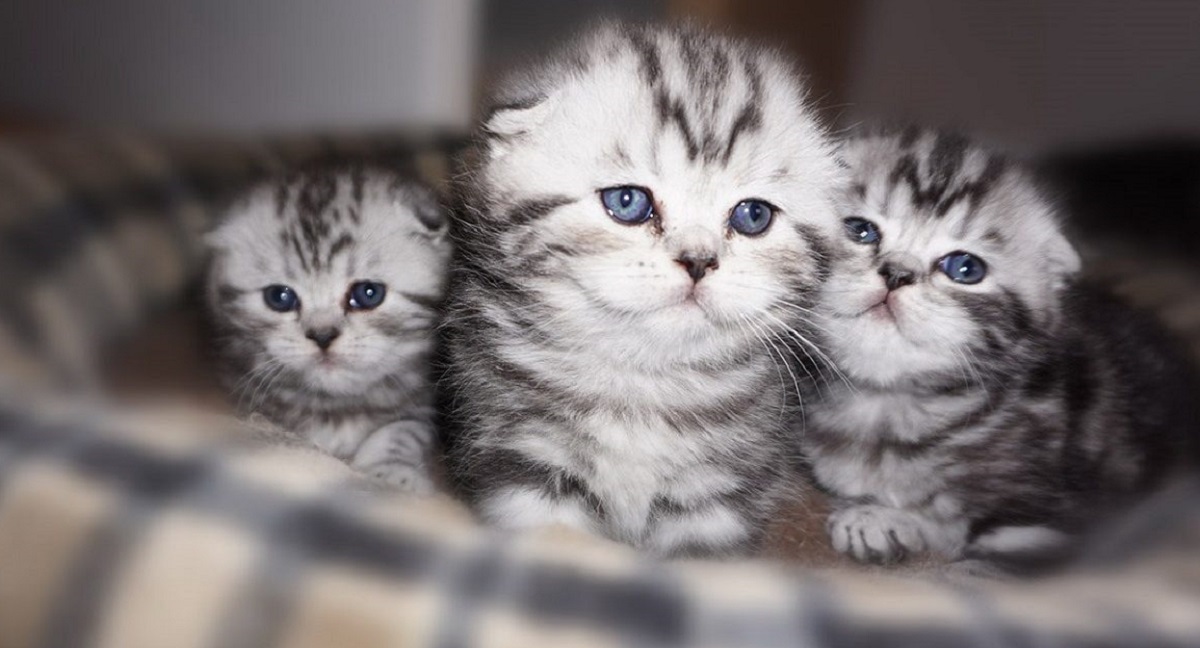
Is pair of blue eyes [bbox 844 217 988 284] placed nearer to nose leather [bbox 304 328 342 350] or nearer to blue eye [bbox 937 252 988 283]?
blue eye [bbox 937 252 988 283]

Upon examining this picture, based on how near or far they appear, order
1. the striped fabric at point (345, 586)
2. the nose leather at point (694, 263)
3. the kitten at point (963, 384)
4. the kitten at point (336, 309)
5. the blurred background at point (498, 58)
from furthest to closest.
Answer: the kitten at point (336, 309) < the kitten at point (963, 384) < the blurred background at point (498, 58) < the nose leather at point (694, 263) < the striped fabric at point (345, 586)

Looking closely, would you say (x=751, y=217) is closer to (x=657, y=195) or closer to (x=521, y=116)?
(x=657, y=195)

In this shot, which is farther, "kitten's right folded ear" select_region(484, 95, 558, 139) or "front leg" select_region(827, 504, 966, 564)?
"front leg" select_region(827, 504, 966, 564)

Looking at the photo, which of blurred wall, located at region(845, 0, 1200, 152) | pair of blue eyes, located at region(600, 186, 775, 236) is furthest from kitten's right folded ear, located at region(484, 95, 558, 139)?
blurred wall, located at region(845, 0, 1200, 152)

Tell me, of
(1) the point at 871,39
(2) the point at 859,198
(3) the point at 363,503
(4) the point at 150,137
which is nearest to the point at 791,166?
(2) the point at 859,198

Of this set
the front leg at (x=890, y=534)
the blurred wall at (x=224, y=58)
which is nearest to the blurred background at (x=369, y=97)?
the blurred wall at (x=224, y=58)

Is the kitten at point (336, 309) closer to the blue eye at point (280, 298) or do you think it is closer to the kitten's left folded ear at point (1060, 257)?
the blue eye at point (280, 298)

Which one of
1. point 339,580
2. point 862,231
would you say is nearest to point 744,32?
point 862,231
